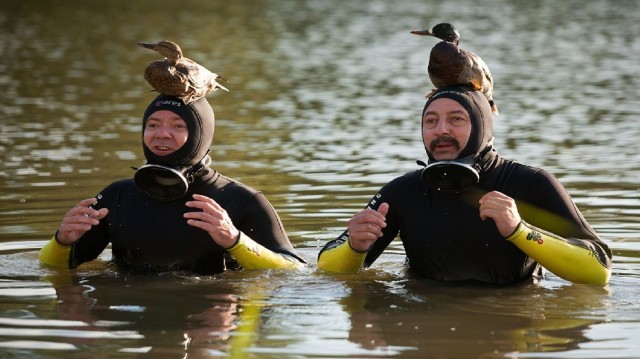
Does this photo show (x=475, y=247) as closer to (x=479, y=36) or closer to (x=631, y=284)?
(x=631, y=284)

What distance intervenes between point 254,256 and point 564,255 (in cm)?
188

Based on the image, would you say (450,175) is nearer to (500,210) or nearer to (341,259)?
(500,210)

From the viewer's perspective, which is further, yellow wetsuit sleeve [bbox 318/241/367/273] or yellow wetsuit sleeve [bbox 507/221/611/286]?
yellow wetsuit sleeve [bbox 318/241/367/273]

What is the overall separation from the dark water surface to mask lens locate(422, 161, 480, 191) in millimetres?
647

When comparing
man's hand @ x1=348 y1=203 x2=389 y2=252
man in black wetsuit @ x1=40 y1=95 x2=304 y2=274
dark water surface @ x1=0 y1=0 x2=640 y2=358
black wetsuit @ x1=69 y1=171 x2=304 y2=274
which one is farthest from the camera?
black wetsuit @ x1=69 y1=171 x2=304 y2=274

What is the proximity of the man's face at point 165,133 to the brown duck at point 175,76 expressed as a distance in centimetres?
16

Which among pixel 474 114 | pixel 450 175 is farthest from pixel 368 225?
pixel 474 114

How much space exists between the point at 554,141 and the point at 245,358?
35.3 feet

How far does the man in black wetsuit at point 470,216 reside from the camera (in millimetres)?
→ 8680

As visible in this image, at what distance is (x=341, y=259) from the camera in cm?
922

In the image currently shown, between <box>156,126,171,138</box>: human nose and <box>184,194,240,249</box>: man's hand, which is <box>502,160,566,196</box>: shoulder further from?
<box>156,126,171,138</box>: human nose

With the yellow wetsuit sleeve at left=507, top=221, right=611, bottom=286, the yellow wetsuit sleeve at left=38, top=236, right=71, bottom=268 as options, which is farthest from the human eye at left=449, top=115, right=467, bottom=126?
the yellow wetsuit sleeve at left=38, top=236, right=71, bottom=268

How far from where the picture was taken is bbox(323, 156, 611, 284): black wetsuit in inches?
347

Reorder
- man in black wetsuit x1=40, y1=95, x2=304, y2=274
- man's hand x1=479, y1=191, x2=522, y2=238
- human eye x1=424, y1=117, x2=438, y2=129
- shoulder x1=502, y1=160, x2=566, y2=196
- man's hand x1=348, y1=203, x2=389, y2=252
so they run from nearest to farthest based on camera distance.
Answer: man's hand x1=479, y1=191, x2=522, y2=238 → man's hand x1=348, y1=203, x2=389, y2=252 → shoulder x1=502, y1=160, x2=566, y2=196 → human eye x1=424, y1=117, x2=438, y2=129 → man in black wetsuit x1=40, y1=95, x2=304, y2=274
